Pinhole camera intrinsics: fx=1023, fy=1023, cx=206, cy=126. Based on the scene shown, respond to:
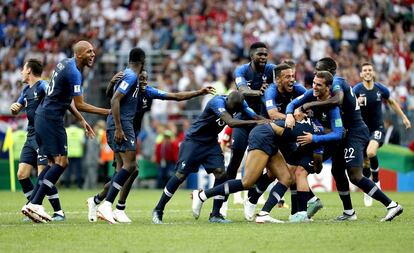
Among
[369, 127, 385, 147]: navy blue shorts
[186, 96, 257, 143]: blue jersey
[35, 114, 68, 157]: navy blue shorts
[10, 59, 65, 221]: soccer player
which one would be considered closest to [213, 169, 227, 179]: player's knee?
[186, 96, 257, 143]: blue jersey

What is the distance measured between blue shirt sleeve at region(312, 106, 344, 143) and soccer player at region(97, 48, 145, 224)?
288 cm

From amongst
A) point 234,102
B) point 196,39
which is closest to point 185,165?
point 234,102

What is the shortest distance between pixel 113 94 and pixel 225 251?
5.06 m

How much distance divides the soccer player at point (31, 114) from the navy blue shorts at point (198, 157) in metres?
2.19

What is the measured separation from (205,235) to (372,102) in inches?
309

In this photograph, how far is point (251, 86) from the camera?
58.2 feet

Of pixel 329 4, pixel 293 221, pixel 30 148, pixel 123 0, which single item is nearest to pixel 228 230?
pixel 293 221

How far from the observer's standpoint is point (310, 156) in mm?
16203

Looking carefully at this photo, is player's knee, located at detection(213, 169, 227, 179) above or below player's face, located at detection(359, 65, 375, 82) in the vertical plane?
below

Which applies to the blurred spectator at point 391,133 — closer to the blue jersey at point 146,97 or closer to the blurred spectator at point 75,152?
the blurred spectator at point 75,152

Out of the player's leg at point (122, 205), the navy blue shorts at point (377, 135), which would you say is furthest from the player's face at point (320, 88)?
the navy blue shorts at point (377, 135)

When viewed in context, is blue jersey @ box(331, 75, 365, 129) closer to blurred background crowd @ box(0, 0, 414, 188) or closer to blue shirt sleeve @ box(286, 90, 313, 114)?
blue shirt sleeve @ box(286, 90, 313, 114)

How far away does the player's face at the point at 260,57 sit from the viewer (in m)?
17.5

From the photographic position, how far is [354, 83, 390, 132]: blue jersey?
806 inches
